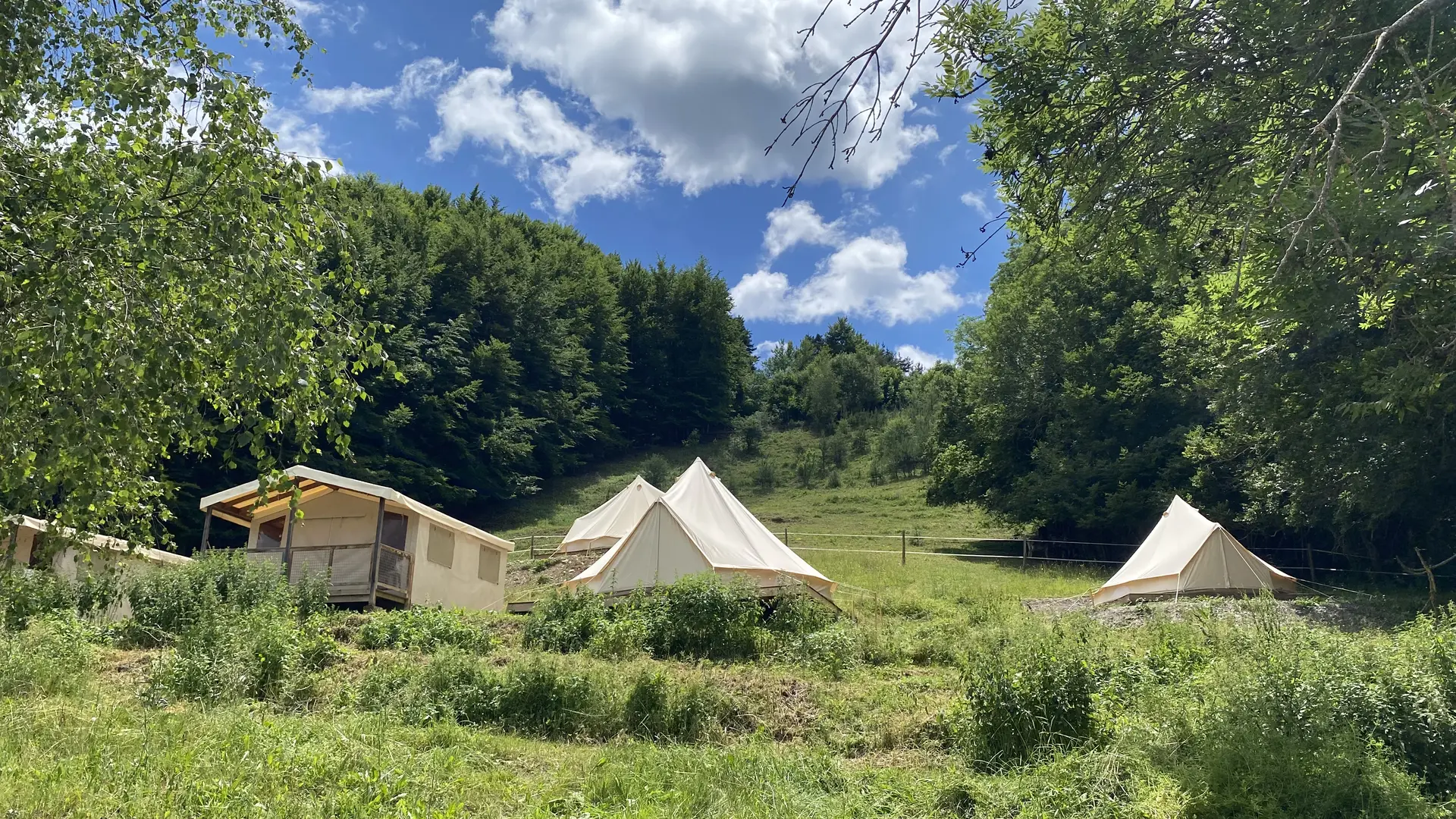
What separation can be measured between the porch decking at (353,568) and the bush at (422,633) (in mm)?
3581

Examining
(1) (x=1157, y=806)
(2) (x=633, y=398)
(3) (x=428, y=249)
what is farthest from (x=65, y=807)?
(2) (x=633, y=398)

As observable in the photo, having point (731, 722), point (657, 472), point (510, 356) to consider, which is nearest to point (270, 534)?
point (731, 722)

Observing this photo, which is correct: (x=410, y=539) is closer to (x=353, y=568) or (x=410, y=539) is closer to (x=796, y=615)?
(x=353, y=568)

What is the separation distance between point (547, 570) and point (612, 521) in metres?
2.86

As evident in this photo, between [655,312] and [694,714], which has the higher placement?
[655,312]

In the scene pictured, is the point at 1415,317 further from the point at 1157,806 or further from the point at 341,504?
the point at 341,504

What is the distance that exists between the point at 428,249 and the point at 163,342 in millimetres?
44327

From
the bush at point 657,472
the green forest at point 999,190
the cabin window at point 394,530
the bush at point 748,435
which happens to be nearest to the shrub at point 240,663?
the green forest at point 999,190

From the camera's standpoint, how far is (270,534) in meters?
20.9

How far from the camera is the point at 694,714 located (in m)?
9.30

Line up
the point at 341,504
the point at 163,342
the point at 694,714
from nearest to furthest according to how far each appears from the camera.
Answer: the point at 163,342 < the point at 694,714 < the point at 341,504

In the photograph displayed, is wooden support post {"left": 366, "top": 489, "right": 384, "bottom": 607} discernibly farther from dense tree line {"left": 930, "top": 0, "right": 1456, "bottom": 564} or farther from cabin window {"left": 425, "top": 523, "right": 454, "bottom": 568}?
dense tree line {"left": 930, "top": 0, "right": 1456, "bottom": 564}

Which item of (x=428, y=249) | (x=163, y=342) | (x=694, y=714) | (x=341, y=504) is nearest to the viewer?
(x=163, y=342)

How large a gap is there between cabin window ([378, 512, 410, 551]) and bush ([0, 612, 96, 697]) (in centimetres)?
773
